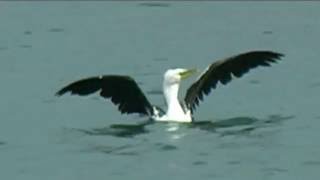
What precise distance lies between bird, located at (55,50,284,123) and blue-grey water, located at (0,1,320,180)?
23 centimetres

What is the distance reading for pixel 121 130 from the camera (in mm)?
19188

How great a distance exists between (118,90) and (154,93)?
2.93m

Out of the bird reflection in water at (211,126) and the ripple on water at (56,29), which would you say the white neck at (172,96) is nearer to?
the bird reflection in water at (211,126)

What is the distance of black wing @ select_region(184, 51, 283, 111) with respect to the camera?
63.9 feet

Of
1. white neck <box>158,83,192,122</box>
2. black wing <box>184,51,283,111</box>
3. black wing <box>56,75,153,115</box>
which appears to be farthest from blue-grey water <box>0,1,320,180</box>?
black wing <box>184,51,283,111</box>

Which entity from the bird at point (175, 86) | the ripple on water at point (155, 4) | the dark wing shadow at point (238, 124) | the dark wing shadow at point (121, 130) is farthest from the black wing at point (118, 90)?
the ripple on water at point (155, 4)

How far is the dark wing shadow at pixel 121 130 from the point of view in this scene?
61.9ft

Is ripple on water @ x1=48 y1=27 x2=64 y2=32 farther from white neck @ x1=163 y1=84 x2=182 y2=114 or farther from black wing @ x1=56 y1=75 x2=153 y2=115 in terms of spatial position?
white neck @ x1=163 y1=84 x2=182 y2=114

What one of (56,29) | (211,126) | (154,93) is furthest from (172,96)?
(56,29)

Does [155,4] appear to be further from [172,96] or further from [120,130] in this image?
[120,130]

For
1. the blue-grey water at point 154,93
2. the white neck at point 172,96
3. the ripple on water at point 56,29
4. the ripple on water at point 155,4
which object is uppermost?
the white neck at point 172,96

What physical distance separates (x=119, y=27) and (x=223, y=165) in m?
9.81

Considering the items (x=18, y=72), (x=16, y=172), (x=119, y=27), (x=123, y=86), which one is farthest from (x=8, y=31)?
(x=16, y=172)

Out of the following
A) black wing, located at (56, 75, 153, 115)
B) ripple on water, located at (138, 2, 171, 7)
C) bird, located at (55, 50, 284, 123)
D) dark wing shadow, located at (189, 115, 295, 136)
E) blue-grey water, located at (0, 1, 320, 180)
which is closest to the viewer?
blue-grey water, located at (0, 1, 320, 180)
